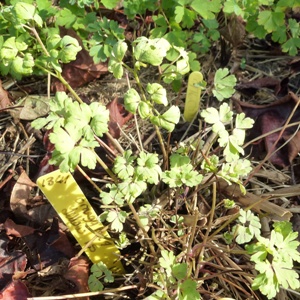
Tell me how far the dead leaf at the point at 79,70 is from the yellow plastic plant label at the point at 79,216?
579mm

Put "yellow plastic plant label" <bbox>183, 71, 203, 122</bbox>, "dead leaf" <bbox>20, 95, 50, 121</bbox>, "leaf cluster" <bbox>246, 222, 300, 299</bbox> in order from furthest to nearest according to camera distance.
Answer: "dead leaf" <bbox>20, 95, 50, 121</bbox> < "yellow plastic plant label" <bbox>183, 71, 203, 122</bbox> < "leaf cluster" <bbox>246, 222, 300, 299</bbox>

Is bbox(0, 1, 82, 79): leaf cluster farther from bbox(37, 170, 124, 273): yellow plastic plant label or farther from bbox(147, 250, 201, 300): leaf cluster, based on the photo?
bbox(147, 250, 201, 300): leaf cluster

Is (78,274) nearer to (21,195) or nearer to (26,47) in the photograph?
(21,195)

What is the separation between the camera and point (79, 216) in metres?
1.28

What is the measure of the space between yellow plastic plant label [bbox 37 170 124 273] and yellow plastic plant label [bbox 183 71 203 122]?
0.45 m

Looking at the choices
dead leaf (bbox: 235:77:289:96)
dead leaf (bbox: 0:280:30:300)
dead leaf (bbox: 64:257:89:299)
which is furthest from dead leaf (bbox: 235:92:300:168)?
dead leaf (bbox: 0:280:30:300)

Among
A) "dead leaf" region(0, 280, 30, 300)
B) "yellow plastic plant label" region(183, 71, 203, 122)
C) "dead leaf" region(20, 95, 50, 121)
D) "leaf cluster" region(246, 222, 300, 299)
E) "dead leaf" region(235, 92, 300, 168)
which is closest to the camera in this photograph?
"leaf cluster" region(246, 222, 300, 299)

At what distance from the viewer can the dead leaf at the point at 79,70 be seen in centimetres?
172

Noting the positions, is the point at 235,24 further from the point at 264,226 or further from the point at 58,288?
the point at 58,288

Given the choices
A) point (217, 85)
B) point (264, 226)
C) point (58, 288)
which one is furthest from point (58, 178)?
point (264, 226)

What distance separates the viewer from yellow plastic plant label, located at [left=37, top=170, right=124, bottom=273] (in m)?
1.22

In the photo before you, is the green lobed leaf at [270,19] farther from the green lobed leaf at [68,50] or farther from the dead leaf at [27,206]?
the dead leaf at [27,206]

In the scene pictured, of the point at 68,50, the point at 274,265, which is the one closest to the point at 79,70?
the point at 68,50

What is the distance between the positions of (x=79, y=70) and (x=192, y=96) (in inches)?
18.8
